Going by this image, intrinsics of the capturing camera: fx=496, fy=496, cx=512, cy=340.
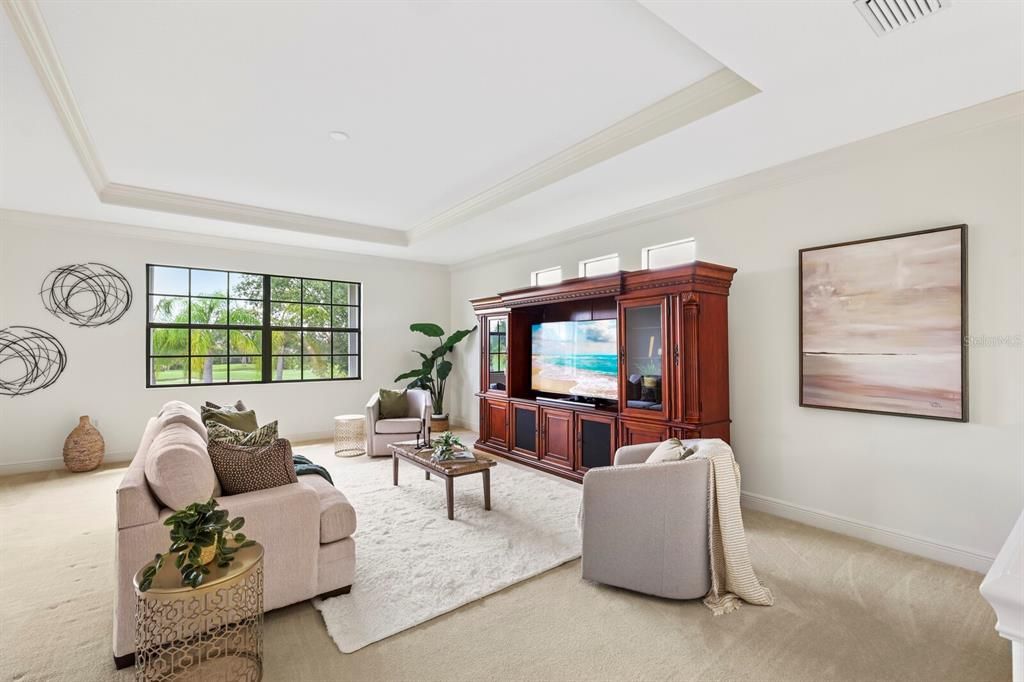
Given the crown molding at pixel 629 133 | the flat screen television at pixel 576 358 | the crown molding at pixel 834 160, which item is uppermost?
the crown molding at pixel 629 133

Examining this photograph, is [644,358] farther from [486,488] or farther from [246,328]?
[246,328]

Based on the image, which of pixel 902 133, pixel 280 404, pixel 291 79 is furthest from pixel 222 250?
pixel 902 133

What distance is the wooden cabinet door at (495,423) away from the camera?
18.4ft

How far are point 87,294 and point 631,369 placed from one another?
565 centimetres

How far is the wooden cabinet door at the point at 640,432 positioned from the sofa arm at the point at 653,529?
57.5 inches

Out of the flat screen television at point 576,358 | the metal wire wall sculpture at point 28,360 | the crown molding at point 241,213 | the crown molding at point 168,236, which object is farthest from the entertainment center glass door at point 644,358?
the metal wire wall sculpture at point 28,360

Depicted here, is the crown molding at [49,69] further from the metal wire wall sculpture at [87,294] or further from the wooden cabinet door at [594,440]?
the wooden cabinet door at [594,440]

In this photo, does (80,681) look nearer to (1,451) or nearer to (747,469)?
(747,469)

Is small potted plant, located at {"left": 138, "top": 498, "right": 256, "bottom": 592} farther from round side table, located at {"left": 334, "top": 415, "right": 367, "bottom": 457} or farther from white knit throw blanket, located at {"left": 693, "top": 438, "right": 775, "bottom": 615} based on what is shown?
round side table, located at {"left": 334, "top": 415, "right": 367, "bottom": 457}

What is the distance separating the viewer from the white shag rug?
7.91 feet

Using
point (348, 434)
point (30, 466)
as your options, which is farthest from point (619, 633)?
point (30, 466)

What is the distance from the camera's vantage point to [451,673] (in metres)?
1.97

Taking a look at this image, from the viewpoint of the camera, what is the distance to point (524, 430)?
5.36 m

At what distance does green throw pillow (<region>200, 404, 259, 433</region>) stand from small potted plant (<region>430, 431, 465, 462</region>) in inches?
62.8
